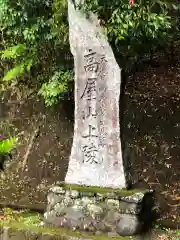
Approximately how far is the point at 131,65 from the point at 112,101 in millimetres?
3586

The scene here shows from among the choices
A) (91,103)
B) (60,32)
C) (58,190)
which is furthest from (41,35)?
(58,190)

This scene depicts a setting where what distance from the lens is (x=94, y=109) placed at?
5.52 meters

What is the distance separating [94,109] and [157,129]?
2525 mm

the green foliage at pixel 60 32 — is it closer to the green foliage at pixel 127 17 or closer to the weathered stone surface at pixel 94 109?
the green foliage at pixel 127 17

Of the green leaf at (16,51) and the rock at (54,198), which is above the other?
the green leaf at (16,51)

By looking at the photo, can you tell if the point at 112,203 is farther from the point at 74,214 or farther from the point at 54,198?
the point at 54,198

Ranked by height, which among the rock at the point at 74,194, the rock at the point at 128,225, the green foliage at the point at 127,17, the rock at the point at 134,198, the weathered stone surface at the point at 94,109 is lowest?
the rock at the point at 128,225

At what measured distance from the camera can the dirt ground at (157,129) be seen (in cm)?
688

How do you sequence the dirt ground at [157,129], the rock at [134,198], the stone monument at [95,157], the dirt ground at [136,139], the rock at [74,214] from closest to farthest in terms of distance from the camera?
the rock at [134,198] → the stone monument at [95,157] → the rock at [74,214] → the dirt ground at [157,129] → the dirt ground at [136,139]

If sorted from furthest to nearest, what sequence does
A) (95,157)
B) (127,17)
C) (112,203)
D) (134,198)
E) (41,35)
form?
(41,35), (95,157), (127,17), (112,203), (134,198)

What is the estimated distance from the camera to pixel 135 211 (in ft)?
16.8

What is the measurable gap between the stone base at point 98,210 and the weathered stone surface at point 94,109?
224mm

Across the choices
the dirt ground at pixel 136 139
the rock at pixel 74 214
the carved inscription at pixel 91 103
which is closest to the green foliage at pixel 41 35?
the dirt ground at pixel 136 139

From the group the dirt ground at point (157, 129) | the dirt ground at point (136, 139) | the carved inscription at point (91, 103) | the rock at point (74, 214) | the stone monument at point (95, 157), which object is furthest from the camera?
the dirt ground at point (136, 139)
